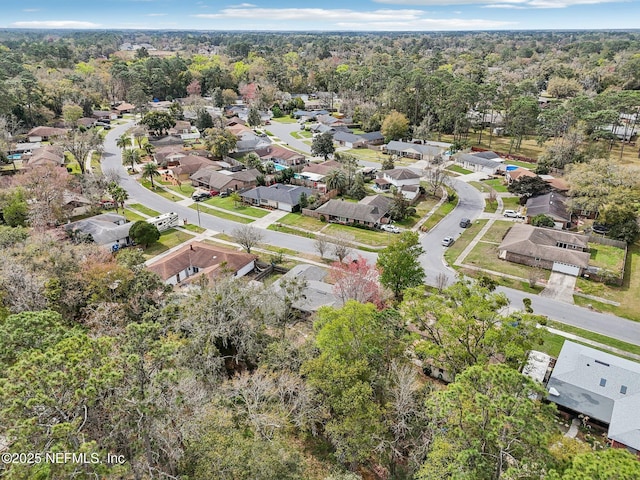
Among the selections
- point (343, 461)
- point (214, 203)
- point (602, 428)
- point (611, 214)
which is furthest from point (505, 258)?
point (214, 203)

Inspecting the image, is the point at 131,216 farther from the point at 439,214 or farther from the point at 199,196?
the point at 439,214

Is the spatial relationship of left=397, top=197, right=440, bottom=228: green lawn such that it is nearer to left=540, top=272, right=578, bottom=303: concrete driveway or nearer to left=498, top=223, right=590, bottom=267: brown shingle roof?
left=498, top=223, right=590, bottom=267: brown shingle roof

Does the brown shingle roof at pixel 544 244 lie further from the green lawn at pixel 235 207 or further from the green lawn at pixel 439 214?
the green lawn at pixel 235 207

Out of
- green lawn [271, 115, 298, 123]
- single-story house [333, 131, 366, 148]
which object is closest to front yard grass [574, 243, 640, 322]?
single-story house [333, 131, 366, 148]

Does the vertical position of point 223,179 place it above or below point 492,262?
above

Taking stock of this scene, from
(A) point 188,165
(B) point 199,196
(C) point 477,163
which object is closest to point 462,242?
(C) point 477,163

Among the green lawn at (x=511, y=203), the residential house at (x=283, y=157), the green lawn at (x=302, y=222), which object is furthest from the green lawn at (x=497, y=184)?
the residential house at (x=283, y=157)
